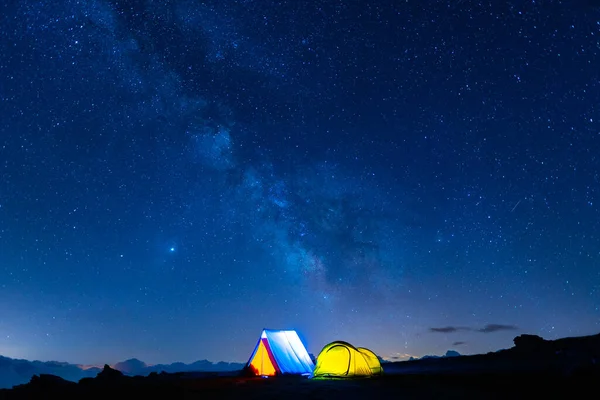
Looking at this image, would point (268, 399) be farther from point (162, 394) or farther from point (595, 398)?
point (595, 398)

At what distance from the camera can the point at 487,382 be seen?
13.8m

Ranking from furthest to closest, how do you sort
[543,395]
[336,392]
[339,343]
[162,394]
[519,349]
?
[519,349] → [339,343] → [336,392] → [162,394] → [543,395]

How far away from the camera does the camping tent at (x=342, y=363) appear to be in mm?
17844

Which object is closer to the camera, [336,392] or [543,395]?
[543,395]

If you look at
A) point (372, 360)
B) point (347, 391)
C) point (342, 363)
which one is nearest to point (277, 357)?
point (342, 363)

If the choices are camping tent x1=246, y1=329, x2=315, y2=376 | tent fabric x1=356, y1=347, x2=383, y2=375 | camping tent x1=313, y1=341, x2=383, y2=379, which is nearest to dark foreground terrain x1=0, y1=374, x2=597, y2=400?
camping tent x1=313, y1=341, x2=383, y2=379

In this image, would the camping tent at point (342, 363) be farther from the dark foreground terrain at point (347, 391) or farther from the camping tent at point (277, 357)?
the dark foreground terrain at point (347, 391)

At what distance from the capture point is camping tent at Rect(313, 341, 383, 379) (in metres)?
17.8

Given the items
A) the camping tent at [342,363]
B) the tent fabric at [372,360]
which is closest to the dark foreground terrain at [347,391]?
the camping tent at [342,363]

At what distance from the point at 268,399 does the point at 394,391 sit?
162 inches

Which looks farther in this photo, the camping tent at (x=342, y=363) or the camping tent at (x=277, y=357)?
the camping tent at (x=277, y=357)

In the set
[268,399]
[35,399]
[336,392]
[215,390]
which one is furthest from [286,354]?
[35,399]

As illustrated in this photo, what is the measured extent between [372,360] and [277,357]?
4583mm

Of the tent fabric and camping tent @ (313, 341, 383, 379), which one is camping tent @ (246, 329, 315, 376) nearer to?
camping tent @ (313, 341, 383, 379)
